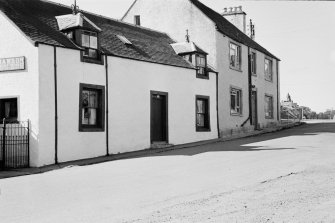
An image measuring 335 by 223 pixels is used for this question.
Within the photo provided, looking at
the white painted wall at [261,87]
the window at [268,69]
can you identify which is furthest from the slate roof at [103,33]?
the window at [268,69]

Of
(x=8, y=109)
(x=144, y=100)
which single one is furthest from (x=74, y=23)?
(x=144, y=100)

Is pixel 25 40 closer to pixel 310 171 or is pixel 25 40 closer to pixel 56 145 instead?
pixel 56 145

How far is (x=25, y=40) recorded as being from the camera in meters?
15.6

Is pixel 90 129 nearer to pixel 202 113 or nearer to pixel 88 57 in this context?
pixel 88 57

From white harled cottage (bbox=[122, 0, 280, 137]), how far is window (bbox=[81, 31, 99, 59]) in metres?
9.78

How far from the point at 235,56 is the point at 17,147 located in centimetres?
1738

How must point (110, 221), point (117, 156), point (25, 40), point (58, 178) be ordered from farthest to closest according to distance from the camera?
point (117, 156)
point (25, 40)
point (58, 178)
point (110, 221)

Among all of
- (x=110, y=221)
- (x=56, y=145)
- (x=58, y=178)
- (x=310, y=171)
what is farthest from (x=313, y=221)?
(x=56, y=145)

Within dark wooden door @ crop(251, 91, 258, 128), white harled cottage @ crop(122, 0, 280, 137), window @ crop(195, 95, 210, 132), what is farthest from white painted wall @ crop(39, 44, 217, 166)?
dark wooden door @ crop(251, 91, 258, 128)

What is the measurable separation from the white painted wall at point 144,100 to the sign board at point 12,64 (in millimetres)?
3897

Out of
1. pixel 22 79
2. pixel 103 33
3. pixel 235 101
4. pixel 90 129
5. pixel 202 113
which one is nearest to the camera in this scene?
pixel 22 79

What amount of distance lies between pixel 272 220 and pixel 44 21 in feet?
46.3

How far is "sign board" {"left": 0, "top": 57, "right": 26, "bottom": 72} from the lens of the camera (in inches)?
616

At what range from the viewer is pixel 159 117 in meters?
21.3
